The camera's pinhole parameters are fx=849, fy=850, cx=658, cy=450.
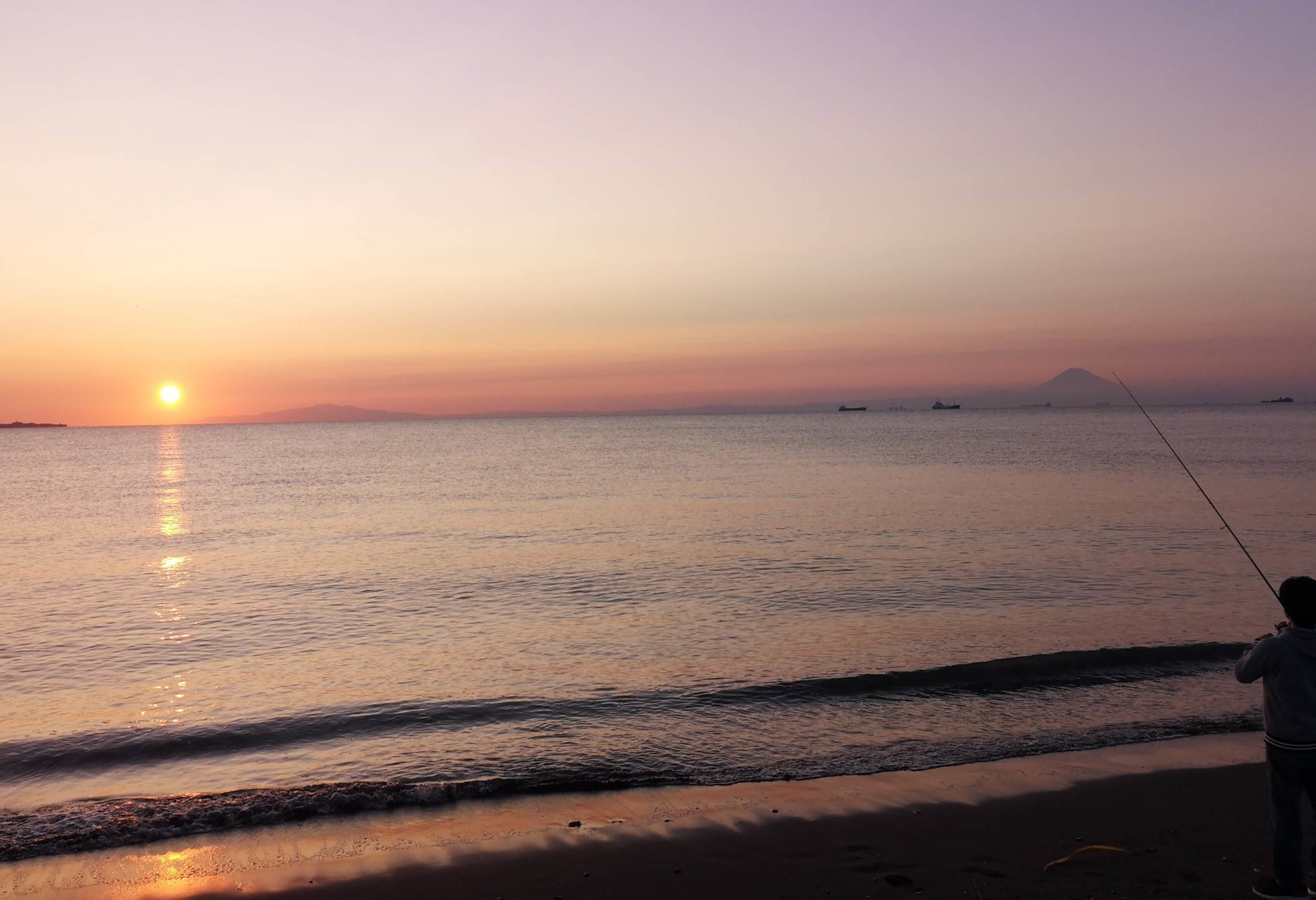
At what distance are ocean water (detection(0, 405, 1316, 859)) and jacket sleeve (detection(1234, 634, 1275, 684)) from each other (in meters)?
4.76

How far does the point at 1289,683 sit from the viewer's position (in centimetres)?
586

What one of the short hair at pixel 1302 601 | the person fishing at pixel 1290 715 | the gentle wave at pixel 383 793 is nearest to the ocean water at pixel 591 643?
the gentle wave at pixel 383 793

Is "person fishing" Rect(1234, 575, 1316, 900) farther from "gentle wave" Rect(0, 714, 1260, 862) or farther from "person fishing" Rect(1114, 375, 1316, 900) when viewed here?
"gentle wave" Rect(0, 714, 1260, 862)

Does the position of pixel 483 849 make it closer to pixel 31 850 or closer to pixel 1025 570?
pixel 31 850

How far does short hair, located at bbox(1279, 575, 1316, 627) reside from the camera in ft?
19.2

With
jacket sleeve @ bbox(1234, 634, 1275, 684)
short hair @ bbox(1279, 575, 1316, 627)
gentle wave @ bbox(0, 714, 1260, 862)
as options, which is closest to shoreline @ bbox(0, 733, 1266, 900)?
gentle wave @ bbox(0, 714, 1260, 862)

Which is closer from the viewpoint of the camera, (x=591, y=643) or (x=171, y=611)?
(x=591, y=643)

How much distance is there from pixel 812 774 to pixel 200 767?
25.1 feet

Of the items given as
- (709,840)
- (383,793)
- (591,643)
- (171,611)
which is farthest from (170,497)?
(709,840)

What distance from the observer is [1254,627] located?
16719mm

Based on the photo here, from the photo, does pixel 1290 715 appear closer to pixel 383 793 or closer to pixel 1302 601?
pixel 1302 601

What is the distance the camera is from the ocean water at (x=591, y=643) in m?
10.5

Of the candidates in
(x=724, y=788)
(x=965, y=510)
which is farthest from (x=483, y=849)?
(x=965, y=510)

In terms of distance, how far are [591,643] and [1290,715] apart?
11.9m
